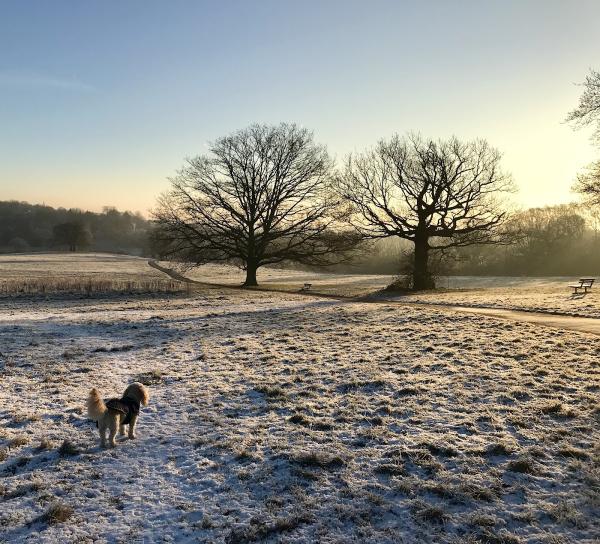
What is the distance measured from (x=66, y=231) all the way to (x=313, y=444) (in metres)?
122

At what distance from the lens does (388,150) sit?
108ft

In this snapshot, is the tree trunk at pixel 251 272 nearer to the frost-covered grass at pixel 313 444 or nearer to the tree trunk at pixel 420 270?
the tree trunk at pixel 420 270

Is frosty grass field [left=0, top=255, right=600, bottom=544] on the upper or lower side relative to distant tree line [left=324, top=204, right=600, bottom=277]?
lower

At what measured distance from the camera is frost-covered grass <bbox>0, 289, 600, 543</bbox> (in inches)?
201

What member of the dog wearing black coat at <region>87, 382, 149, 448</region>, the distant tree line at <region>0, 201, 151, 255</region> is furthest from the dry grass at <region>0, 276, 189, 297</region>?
the distant tree line at <region>0, 201, 151, 255</region>

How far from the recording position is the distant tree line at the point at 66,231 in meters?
114

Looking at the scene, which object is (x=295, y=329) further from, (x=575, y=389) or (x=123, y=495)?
(x=123, y=495)

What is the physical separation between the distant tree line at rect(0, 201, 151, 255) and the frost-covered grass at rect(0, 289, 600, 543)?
99.8m

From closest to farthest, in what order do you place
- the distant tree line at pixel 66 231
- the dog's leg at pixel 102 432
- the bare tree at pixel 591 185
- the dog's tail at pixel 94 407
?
the dog's tail at pixel 94 407
the dog's leg at pixel 102 432
the bare tree at pixel 591 185
the distant tree line at pixel 66 231

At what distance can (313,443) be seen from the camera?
7.04 m

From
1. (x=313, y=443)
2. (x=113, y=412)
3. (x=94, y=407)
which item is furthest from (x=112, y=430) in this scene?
(x=313, y=443)

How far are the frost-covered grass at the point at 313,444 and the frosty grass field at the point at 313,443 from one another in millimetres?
31

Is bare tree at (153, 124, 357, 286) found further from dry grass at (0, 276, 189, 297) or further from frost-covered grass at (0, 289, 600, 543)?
frost-covered grass at (0, 289, 600, 543)

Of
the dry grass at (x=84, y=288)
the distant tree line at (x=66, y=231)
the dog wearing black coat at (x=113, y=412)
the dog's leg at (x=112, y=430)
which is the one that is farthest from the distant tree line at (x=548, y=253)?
the distant tree line at (x=66, y=231)
